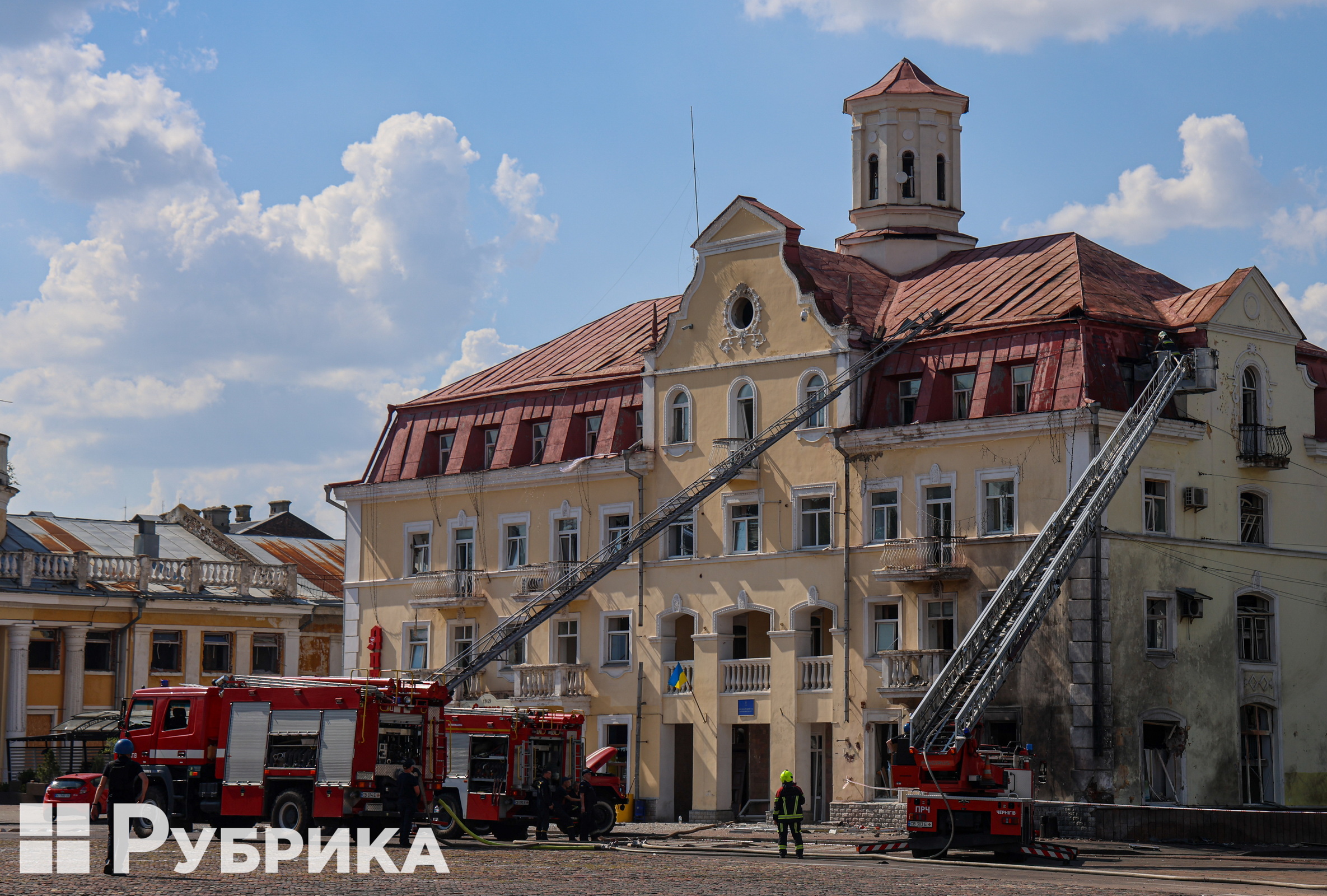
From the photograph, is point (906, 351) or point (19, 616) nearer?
point (906, 351)

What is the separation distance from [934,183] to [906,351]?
8519 millimetres

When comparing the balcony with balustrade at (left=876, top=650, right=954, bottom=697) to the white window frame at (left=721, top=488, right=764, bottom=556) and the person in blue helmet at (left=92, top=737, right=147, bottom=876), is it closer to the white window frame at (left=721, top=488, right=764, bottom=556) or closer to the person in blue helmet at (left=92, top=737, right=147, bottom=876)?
the white window frame at (left=721, top=488, right=764, bottom=556)

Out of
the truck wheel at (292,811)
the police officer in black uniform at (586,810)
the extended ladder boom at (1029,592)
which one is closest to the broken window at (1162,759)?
the extended ladder boom at (1029,592)

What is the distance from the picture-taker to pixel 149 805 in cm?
3694

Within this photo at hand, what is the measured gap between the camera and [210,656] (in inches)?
2618

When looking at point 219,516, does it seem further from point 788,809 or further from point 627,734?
point 788,809

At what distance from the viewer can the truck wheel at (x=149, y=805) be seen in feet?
117

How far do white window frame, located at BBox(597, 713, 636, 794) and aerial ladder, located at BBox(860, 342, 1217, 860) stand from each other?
10697 millimetres

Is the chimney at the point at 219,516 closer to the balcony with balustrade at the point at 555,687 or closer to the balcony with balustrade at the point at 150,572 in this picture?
the balcony with balustrade at the point at 150,572

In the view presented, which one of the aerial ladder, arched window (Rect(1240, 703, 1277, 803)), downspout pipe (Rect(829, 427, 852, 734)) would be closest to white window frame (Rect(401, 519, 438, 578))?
downspout pipe (Rect(829, 427, 852, 734))

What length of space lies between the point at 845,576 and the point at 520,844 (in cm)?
1523

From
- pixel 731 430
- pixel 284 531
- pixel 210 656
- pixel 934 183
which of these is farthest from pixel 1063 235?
pixel 284 531

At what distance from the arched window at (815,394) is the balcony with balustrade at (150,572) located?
25.0m

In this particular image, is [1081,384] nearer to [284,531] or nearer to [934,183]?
[934,183]
